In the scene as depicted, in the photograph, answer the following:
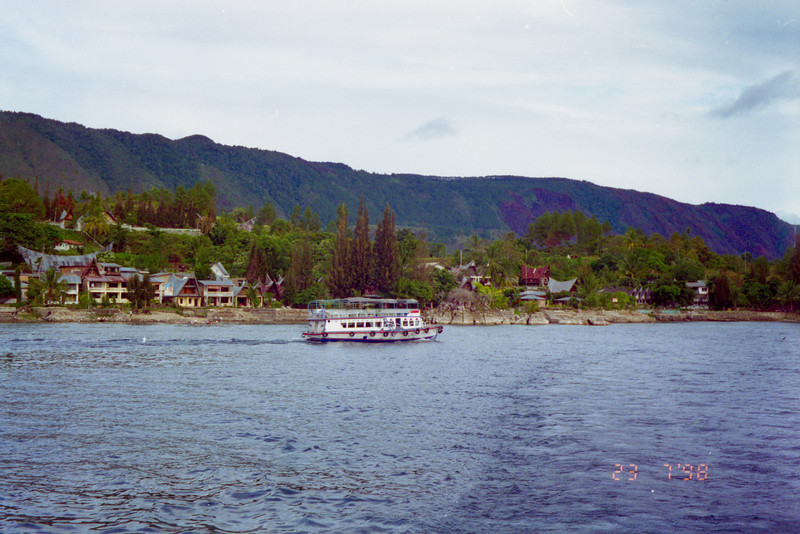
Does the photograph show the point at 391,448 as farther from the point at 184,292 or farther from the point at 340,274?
the point at 184,292

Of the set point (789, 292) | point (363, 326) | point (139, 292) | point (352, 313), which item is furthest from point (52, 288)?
point (789, 292)

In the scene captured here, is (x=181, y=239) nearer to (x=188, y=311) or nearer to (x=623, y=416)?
(x=188, y=311)

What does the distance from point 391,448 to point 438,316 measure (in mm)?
100787

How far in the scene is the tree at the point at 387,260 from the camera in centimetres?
11388

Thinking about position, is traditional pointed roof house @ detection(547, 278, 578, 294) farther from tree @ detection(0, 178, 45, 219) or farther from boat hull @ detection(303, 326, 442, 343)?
tree @ detection(0, 178, 45, 219)

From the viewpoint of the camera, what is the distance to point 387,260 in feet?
374

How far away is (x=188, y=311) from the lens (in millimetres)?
112938

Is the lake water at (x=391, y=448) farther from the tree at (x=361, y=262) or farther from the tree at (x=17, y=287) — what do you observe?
the tree at (x=361, y=262)

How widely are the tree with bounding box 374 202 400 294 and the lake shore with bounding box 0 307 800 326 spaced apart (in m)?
9.91

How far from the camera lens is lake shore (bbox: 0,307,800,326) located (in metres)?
100

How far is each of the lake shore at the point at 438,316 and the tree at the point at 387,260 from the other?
991 cm

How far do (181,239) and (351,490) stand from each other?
150100 millimetres

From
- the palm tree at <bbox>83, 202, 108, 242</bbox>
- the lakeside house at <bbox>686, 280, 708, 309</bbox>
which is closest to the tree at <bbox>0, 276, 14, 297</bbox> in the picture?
the palm tree at <bbox>83, 202, 108, 242</bbox>

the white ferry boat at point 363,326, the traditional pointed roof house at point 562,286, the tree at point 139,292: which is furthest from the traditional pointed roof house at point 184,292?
the traditional pointed roof house at point 562,286
